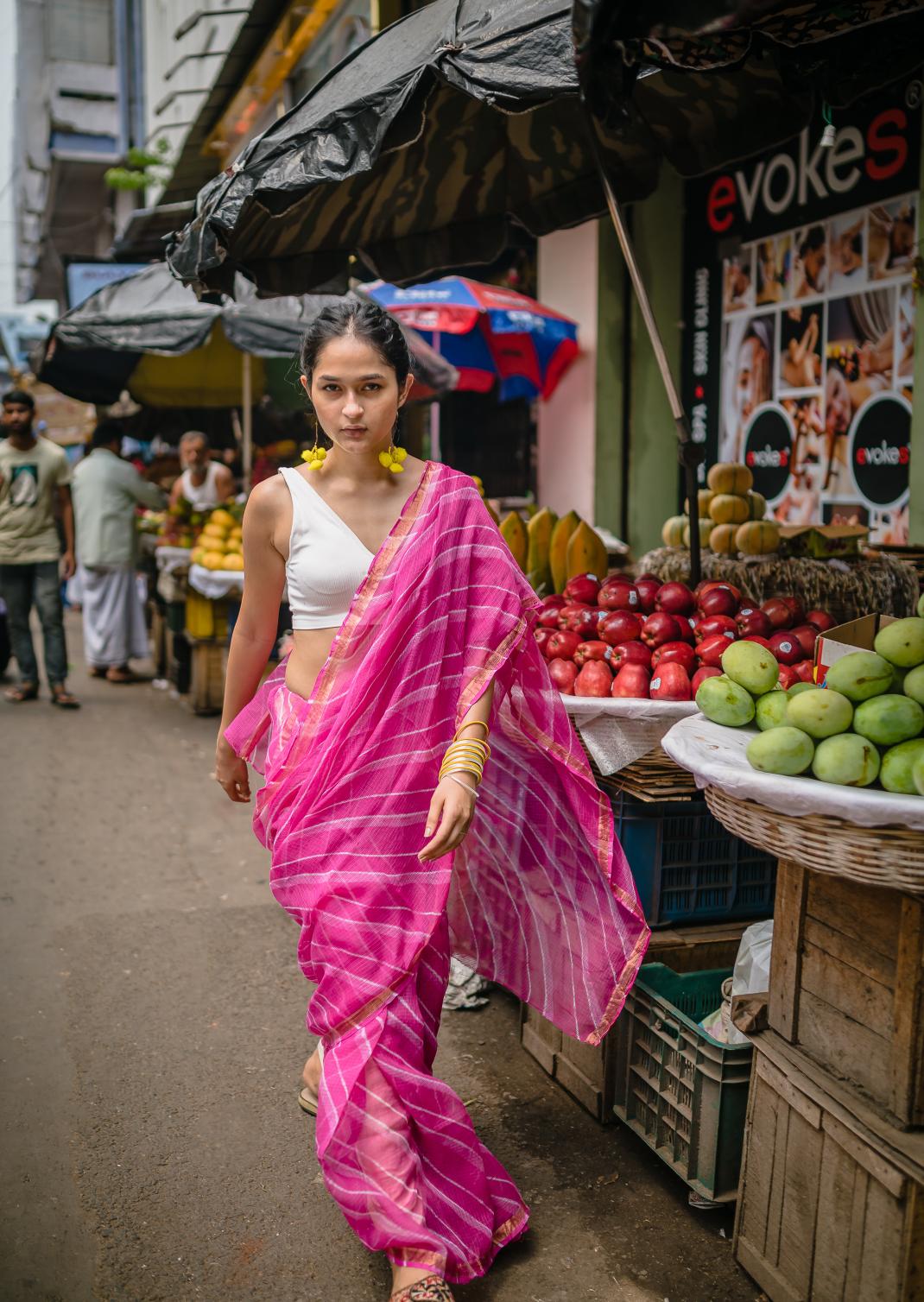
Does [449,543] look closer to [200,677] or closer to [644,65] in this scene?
[644,65]

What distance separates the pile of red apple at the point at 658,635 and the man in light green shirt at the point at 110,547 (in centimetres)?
639

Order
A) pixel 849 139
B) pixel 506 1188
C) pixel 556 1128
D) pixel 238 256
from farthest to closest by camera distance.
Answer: pixel 849 139
pixel 238 256
pixel 556 1128
pixel 506 1188

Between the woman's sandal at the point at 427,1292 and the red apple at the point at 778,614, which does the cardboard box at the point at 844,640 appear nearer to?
the red apple at the point at 778,614

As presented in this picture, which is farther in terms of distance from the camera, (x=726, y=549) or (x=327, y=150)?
(x=726, y=549)

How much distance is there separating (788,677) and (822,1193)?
1352 mm

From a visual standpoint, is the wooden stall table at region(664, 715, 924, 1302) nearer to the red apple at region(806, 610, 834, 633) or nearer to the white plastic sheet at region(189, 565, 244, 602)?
the red apple at region(806, 610, 834, 633)

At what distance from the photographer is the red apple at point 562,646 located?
351 centimetres

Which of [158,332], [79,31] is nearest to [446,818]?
[158,332]

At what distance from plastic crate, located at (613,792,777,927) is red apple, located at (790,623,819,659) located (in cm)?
58

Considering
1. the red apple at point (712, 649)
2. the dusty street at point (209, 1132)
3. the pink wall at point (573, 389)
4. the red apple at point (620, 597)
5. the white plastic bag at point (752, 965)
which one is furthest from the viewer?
the pink wall at point (573, 389)

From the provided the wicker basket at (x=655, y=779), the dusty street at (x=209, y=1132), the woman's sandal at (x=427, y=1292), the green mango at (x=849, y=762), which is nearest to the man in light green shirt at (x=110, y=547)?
the dusty street at (x=209, y=1132)

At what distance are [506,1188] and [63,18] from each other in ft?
96.7

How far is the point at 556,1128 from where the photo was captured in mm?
3008

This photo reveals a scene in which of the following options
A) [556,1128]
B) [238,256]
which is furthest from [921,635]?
[238,256]
